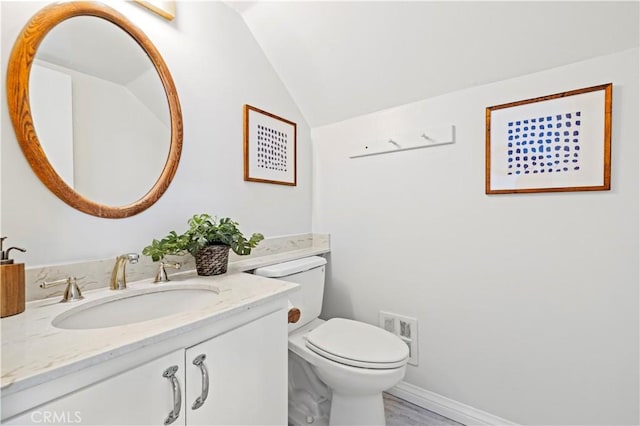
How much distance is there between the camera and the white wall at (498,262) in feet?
3.59

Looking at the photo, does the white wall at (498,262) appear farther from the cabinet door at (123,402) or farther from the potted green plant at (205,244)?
the cabinet door at (123,402)

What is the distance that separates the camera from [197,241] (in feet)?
3.69

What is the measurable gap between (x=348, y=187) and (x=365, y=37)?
32.5 inches

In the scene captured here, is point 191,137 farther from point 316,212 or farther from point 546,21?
point 546,21

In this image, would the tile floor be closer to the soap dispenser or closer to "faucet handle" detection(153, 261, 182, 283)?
"faucet handle" detection(153, 261, 182, 283)

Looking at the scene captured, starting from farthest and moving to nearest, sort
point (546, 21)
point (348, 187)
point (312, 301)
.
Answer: point (348, 187), point (312, 301), point (546, 21)

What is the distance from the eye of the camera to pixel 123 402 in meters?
0.61

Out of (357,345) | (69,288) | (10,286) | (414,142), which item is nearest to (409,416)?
(357,345)

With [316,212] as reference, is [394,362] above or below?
below

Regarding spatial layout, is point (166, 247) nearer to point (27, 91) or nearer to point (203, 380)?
point (203, 380)

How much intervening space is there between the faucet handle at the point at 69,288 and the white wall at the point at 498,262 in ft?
4.40

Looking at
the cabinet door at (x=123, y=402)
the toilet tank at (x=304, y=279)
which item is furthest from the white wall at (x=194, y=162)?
the cabinet door at (x=123, y=402)

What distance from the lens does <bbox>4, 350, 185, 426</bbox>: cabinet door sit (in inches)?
20.8

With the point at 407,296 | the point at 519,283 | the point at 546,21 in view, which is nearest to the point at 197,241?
the point at 407,296
